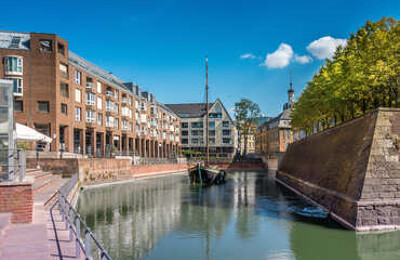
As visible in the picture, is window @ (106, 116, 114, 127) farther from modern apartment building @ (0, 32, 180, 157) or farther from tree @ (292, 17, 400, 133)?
tree @ (292, 17, 400, 133)

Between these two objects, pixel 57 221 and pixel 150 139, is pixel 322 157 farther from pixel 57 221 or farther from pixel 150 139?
pixel 150 139

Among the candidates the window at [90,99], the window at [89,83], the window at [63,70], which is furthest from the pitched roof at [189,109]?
the window at [63,70]

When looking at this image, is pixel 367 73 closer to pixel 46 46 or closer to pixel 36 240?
pixel 36 240

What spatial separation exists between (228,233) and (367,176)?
24.3 feet

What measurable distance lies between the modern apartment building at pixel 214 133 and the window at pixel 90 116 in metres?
48.5

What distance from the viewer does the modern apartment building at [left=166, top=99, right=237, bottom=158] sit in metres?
98.8

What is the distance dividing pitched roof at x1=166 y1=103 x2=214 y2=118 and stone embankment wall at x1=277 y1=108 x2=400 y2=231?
8152 cm

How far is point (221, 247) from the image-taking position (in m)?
14.6

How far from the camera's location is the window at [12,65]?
136ft

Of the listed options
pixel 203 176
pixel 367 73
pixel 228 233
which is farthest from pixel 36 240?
pixel 203 176

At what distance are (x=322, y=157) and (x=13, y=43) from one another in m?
40.1

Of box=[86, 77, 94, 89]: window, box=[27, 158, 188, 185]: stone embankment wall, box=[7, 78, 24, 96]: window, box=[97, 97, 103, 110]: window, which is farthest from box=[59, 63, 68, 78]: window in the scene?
box=[27, 158, 188, 185]: stone embankment wall

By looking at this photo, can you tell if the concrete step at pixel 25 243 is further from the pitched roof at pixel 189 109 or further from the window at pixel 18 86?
the pitched roof at pixel 189 109

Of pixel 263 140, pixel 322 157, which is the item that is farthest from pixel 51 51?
pixel 263 140
